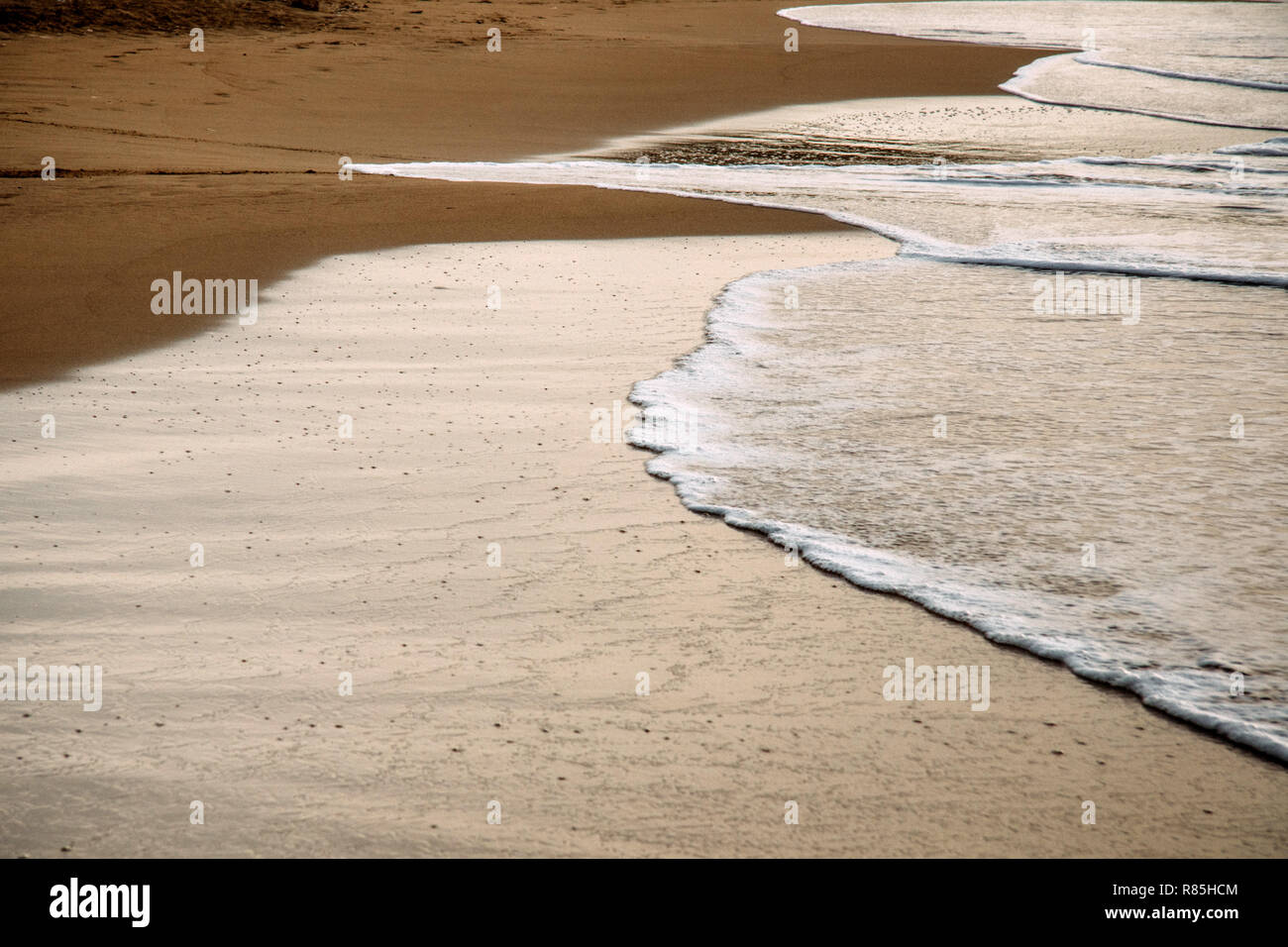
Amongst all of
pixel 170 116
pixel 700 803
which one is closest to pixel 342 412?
pixel 700 803

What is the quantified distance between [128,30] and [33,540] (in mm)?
18577

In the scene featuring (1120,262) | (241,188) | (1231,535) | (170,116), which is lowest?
(1231,535)

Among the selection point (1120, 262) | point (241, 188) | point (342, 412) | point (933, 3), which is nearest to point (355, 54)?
point (241, 188)

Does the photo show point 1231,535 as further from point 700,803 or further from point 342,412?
point 342,412

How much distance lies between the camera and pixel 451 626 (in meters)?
3.54

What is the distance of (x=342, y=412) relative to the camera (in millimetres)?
5301

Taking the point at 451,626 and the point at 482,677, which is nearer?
the point at 482,677

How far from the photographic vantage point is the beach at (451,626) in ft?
8.95

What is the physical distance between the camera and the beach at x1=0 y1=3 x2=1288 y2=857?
273cm

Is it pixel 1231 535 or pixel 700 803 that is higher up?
pixel 1231 535
